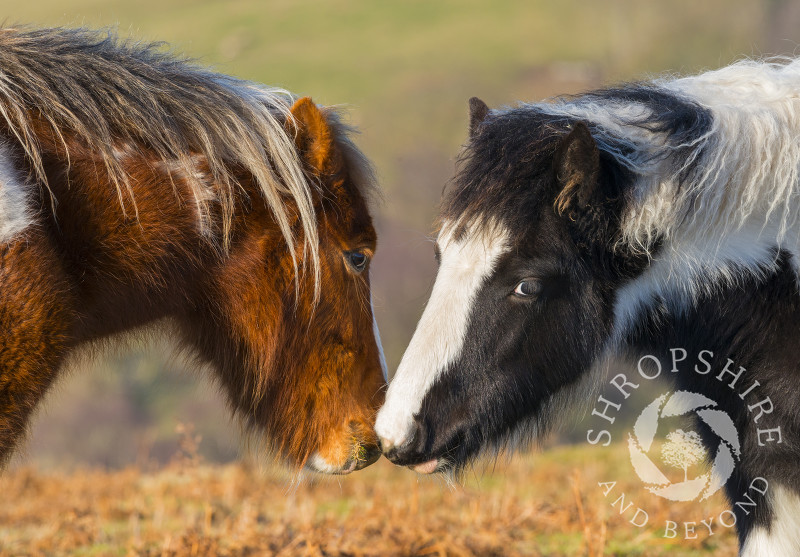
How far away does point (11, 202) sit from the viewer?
2.50 meters

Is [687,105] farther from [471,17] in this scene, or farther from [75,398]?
[471,17]

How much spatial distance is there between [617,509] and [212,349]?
3855 millimetres

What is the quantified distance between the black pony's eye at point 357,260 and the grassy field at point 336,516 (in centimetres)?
102

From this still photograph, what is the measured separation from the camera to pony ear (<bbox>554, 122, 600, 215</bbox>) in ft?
8.52

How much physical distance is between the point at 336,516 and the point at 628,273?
3.64m

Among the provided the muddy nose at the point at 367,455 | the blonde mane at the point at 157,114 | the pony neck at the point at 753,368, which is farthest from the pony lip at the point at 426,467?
the pony neck at the point at 753,368

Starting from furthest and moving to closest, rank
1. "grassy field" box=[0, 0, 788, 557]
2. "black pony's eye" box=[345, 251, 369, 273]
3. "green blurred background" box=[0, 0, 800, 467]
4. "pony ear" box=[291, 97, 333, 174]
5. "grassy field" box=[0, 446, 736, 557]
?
"green blurred background" box=[0, 0, 800, 467]
"grassy field" box=[0, 0, 788, 557]
"grassy field" box=[0, 446, 736, 557]
"black pony's eye" box=[345, 251, 369, 273]
"pony ear" box=[291, 97, 333, 174]

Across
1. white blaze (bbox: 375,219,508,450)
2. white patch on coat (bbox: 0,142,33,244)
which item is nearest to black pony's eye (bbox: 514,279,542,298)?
white blaze (bbox: 375,219,508,450)

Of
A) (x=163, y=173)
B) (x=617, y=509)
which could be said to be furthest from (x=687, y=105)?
(x=617, y=509)

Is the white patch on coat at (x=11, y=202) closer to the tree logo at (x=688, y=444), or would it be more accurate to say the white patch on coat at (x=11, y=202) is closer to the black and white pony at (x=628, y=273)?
the black and white pony at (x=628, y=273)

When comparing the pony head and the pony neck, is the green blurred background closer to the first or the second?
the pony head

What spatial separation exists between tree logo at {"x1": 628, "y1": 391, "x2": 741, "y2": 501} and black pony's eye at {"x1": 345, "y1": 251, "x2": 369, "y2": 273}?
151 cm

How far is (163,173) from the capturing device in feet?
9.79

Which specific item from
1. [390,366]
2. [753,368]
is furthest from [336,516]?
[390,366]
